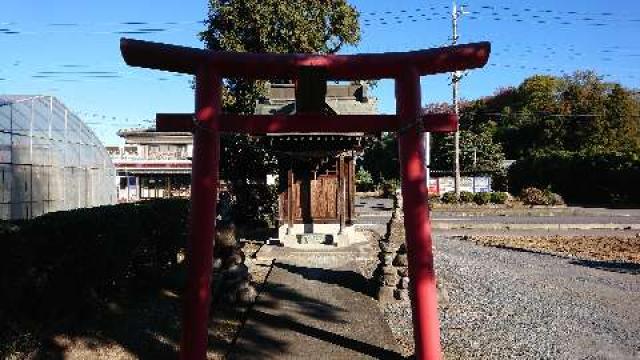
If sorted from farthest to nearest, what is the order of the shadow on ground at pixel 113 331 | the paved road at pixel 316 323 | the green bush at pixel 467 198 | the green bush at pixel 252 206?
1. the green bush at pixel 467 198
2. the green bush at pixel 252 206
3. the paved road at pixel 316 323
4. the shadow on ground at pixel 113 331

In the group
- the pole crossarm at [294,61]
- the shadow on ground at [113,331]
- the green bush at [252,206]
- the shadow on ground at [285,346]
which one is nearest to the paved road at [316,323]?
the shadow on ground at [285,346]

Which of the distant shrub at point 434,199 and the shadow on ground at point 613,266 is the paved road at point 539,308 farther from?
the distant shrub at point 434,199

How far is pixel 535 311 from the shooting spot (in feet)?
29.0

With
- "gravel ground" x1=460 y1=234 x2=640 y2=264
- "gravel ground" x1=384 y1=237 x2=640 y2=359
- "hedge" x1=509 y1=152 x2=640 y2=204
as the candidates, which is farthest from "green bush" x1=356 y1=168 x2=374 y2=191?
"gravel ground" x1=384 y1=237 x2=640 y2=359

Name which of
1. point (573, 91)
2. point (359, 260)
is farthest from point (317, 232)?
point (573, 91)

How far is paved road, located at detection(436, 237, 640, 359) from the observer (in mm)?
6855

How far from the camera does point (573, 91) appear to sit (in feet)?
150

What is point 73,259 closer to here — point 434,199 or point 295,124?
point 295,124

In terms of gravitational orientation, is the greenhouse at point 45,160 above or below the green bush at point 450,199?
above

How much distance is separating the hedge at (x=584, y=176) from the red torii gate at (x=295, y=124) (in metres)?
33.4

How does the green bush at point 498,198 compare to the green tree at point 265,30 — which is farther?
the green bush at point 498,198

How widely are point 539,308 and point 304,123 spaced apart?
6.16m

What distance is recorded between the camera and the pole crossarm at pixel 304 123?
17.0 ft

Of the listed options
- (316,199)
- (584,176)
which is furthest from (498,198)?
(316,199)
